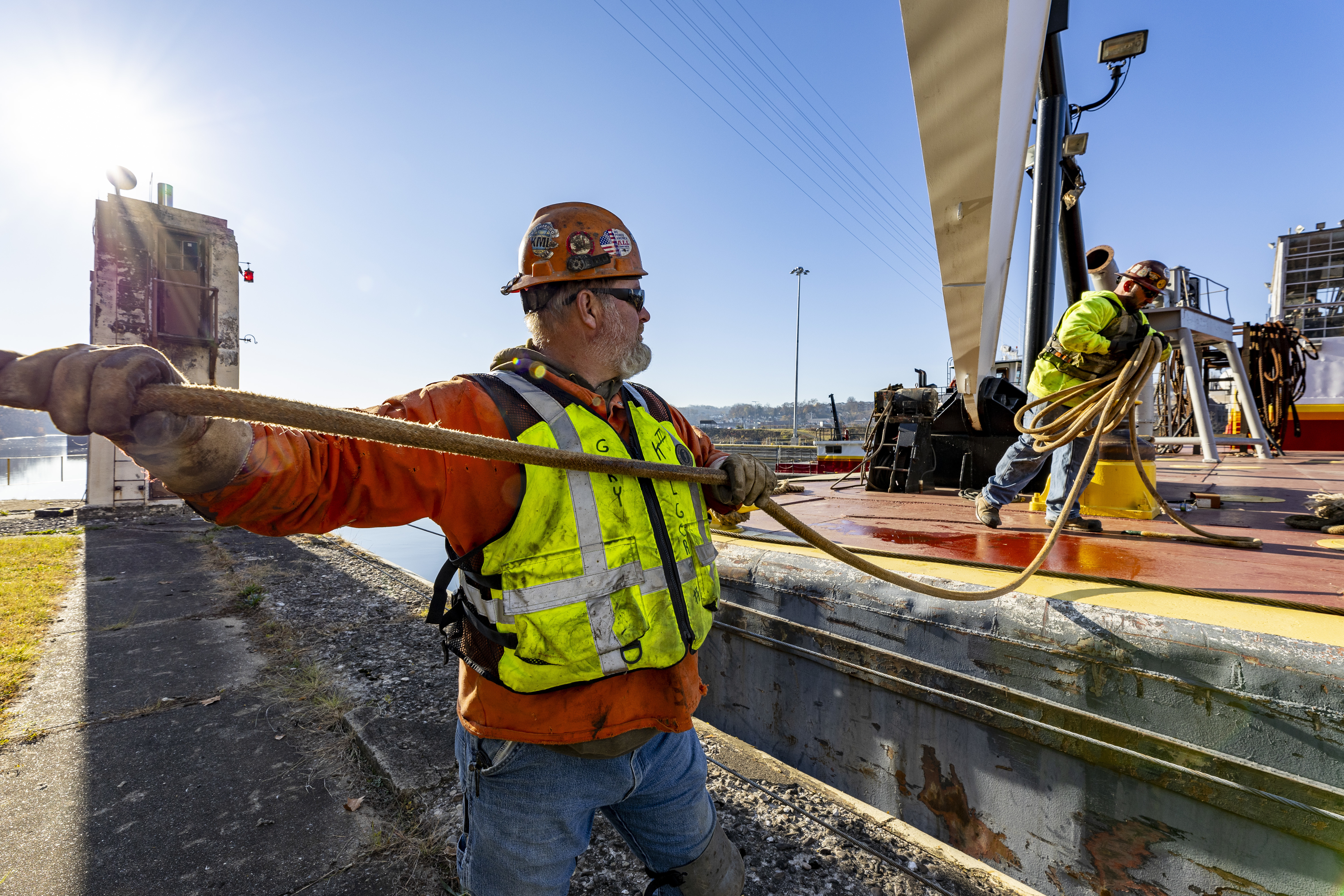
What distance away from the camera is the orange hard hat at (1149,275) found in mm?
3945

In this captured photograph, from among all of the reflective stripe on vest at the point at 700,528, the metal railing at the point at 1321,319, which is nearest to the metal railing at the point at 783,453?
the reflective stripe on vest at the point at 700,528

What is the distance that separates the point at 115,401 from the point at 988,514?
453cm

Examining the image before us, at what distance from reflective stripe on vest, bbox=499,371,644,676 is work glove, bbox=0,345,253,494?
64 centimetres

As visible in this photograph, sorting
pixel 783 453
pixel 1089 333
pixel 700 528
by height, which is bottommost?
pixel 783 453

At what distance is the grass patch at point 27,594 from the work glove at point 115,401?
4.00m

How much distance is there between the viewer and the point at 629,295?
5.52 ft

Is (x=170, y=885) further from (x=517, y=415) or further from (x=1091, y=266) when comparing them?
(x=1091, y=266)

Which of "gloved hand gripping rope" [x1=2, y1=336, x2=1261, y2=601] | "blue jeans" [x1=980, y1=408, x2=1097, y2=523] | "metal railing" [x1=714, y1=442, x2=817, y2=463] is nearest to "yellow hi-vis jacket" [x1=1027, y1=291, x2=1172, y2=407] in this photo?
"blue jeans" [x1=980, y1=408, x2=1097, y2=523]

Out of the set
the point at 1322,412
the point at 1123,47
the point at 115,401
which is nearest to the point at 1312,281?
the point at 1322,412

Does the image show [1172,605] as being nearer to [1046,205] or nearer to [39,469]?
[1046,205]

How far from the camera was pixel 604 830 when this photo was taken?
8.27ft

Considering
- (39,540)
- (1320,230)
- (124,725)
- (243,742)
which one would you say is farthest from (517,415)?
(1320,230)

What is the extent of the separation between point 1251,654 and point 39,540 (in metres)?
11.9

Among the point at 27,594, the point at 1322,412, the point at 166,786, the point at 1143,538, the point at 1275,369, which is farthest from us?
the point at 1322,412
